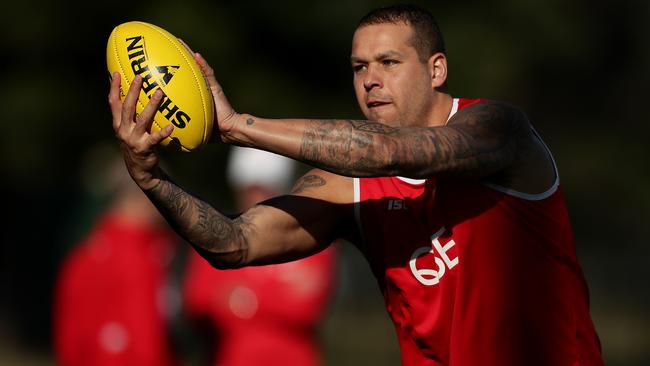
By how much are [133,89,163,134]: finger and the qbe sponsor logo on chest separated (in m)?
1.38

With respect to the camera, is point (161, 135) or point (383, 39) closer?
point (161, 135)

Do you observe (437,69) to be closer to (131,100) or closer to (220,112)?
(220,112)

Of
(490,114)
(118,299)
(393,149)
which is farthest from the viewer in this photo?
(118,299)

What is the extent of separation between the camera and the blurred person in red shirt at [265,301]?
9.36m

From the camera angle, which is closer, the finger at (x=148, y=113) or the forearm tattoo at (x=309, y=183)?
the finger at (x=148, y=113)

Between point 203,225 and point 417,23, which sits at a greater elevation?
point 417,23

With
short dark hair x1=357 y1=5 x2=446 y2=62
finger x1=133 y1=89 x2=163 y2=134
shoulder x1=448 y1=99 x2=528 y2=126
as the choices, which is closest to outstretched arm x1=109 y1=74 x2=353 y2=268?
finger x1=133 y1=89 x2=163 y2=134

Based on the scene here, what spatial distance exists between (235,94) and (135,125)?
1554 centimetres

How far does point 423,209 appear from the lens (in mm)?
5312

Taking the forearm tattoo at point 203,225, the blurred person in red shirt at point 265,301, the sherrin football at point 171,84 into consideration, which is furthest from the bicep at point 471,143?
the blurred person in red shirt at point 265,301

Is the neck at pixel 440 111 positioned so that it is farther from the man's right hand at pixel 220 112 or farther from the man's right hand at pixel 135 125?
the man's right hand at pixel 135 125

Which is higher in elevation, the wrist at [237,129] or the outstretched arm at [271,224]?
the wrist at [237,129]

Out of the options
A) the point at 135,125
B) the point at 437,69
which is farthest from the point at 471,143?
the point at 135,125

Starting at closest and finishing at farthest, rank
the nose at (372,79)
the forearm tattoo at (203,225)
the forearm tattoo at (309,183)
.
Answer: the forearm tattoo at (203,225)
the nose at (372,79)
the forearm tattoo at (309,183)
